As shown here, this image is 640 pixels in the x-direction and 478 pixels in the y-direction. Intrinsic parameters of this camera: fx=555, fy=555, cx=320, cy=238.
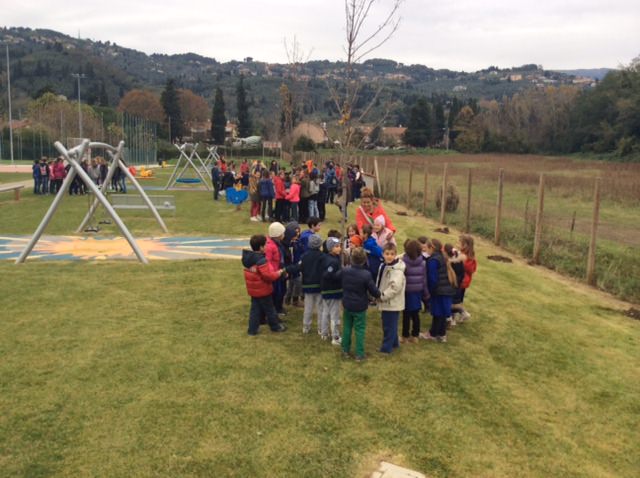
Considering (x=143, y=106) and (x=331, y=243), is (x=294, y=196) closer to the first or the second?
(x=331, y=243)

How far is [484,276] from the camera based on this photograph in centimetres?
1090

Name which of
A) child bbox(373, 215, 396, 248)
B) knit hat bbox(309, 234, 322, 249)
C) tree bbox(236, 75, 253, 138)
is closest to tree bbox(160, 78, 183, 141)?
tree bbox(236, 75, 253, 138)

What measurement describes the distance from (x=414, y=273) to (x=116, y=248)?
8.02m

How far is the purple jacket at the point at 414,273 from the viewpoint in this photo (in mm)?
6844

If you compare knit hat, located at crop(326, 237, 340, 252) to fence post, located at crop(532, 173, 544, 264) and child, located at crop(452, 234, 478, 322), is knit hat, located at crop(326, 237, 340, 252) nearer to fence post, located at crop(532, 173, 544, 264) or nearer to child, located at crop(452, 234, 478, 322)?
child, located at crop(452, 234, 478, 322)

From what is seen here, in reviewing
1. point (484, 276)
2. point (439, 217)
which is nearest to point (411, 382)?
point (484, 276)

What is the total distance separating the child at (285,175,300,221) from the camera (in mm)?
16109

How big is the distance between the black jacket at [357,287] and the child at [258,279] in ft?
3.63

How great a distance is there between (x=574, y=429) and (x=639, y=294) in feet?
20.0

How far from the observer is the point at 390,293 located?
254 inches

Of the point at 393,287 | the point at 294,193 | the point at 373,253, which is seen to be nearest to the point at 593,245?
the point at 373,253

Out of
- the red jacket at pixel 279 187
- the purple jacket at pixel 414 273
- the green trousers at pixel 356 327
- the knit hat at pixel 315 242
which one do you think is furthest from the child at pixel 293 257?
the red jacket at pixel 279 187

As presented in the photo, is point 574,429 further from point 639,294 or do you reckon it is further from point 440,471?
point 639,294

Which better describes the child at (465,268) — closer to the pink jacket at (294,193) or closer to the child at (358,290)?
the child at (358,290)
